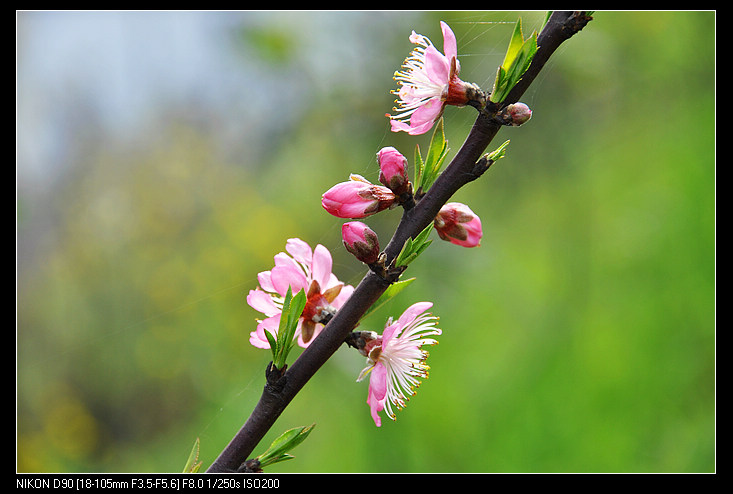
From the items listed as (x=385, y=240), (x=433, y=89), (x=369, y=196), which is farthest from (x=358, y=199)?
(x=385, y=240)

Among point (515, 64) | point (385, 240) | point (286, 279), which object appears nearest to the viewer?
point (515, 64)

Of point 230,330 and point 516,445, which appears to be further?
point 230,330

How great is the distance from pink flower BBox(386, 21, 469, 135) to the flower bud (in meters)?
0.05

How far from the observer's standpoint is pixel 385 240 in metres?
1.65

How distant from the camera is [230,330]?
1748 mm

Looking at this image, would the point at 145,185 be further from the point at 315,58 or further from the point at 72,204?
the point at 315,58

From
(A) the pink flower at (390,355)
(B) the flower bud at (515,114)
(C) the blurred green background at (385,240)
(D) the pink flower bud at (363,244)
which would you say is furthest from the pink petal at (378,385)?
(C) the blurred green background at (385,240)

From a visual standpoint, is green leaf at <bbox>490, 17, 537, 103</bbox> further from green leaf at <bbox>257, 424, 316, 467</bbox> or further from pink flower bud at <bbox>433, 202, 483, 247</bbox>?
green leaf at <bbox>257, 424, 316, 467</bbox>

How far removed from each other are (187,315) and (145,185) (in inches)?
18.2

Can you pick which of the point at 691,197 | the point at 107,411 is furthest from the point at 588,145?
the point at 107,411

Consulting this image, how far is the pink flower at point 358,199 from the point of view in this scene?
434mm

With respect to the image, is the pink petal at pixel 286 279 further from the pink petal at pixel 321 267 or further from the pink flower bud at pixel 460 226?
the pink flower bud at pixel 460 226

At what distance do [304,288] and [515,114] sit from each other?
0.72 feet

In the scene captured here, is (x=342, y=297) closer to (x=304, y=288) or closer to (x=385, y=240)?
(x=304, y=288)
